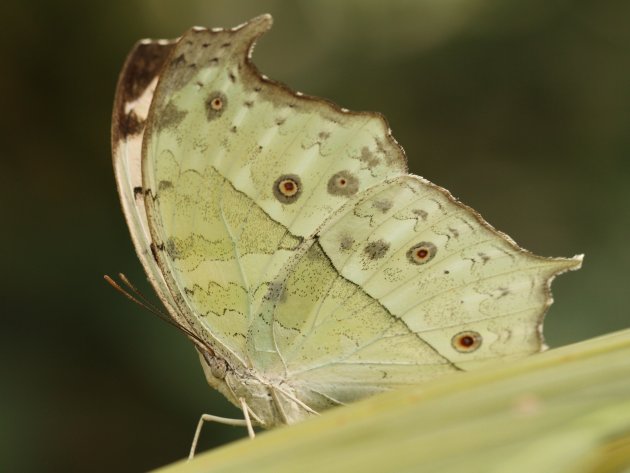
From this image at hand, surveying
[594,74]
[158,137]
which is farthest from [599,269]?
[158,137]

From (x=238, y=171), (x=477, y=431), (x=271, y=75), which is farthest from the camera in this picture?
(x=271, y=75)

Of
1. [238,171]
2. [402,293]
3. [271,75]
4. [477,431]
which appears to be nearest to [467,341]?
[402,293]

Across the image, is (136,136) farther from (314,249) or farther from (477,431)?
(477,431)

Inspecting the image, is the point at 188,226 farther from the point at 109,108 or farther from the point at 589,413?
the point at 109,108

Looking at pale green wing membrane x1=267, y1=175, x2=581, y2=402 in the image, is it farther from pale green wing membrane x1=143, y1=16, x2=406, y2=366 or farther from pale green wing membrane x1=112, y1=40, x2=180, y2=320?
pale green wing membrane x1=112, y1=40, x2=180, y2=320

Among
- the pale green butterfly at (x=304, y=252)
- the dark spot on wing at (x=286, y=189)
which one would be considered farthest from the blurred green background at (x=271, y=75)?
the dark spot on wing at (x=286, y=189)

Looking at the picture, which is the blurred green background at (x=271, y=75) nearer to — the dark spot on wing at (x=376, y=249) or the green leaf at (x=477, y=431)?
the dark spot on wing at (x=376, y=249)

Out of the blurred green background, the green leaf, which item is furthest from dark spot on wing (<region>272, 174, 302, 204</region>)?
the blurred green background
